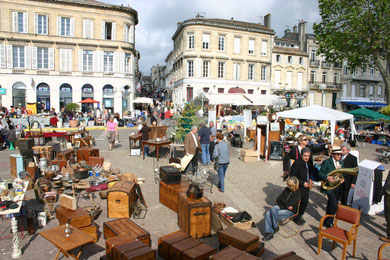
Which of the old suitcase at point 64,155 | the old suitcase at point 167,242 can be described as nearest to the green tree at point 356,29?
the old suitcase at point 64,155

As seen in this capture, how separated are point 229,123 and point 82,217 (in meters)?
16.5

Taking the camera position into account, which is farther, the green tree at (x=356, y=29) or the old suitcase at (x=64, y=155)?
the green tree at (x=356, y=29)

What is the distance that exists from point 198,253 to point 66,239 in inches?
83.4

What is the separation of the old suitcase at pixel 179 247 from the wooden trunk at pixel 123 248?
0.49 meters

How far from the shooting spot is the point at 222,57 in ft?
120

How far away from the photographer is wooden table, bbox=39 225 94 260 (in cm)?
433

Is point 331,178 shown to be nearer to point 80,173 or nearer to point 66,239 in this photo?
point 66,239

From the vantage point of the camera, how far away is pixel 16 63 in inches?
1176

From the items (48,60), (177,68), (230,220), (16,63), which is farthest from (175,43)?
(230,220)

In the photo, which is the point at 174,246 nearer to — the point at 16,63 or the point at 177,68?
the point at 16,63

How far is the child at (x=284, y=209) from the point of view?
5473 mm

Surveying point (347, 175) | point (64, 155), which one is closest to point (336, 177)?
point (347, 175)

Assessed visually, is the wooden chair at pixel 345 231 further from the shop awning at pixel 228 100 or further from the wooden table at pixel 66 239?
the shop awning at pixel 228 100

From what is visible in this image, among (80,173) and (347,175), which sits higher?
(347,175)
